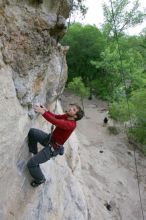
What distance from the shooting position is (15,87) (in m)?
6.84

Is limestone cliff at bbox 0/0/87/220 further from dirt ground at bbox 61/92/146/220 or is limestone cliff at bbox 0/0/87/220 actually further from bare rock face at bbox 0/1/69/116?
dirt ground at bbox 61/92/146/220

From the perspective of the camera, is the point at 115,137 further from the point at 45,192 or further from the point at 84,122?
the point at 45,192

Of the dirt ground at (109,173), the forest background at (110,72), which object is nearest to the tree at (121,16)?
the forest background at (110,72)

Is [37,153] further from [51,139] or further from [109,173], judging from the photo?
[109,173]

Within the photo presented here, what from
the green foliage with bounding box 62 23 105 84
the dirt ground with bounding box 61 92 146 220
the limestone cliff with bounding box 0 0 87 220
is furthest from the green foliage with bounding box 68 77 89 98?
the limestone cliff with bounding box 0 0 87 220

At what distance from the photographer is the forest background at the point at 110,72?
19938 mm

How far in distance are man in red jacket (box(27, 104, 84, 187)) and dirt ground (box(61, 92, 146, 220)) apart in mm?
3950

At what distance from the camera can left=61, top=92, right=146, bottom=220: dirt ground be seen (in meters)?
12.4

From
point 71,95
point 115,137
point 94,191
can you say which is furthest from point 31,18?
point 71,95

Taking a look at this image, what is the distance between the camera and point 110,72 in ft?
84.1

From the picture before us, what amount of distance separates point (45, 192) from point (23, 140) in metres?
1.80

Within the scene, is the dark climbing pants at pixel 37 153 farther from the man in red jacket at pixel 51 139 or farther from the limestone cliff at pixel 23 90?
the limestone cliff at pixel 23 90

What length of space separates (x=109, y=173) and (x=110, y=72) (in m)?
11.8

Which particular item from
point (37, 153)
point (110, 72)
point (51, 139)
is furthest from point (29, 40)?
point (110, 72)
